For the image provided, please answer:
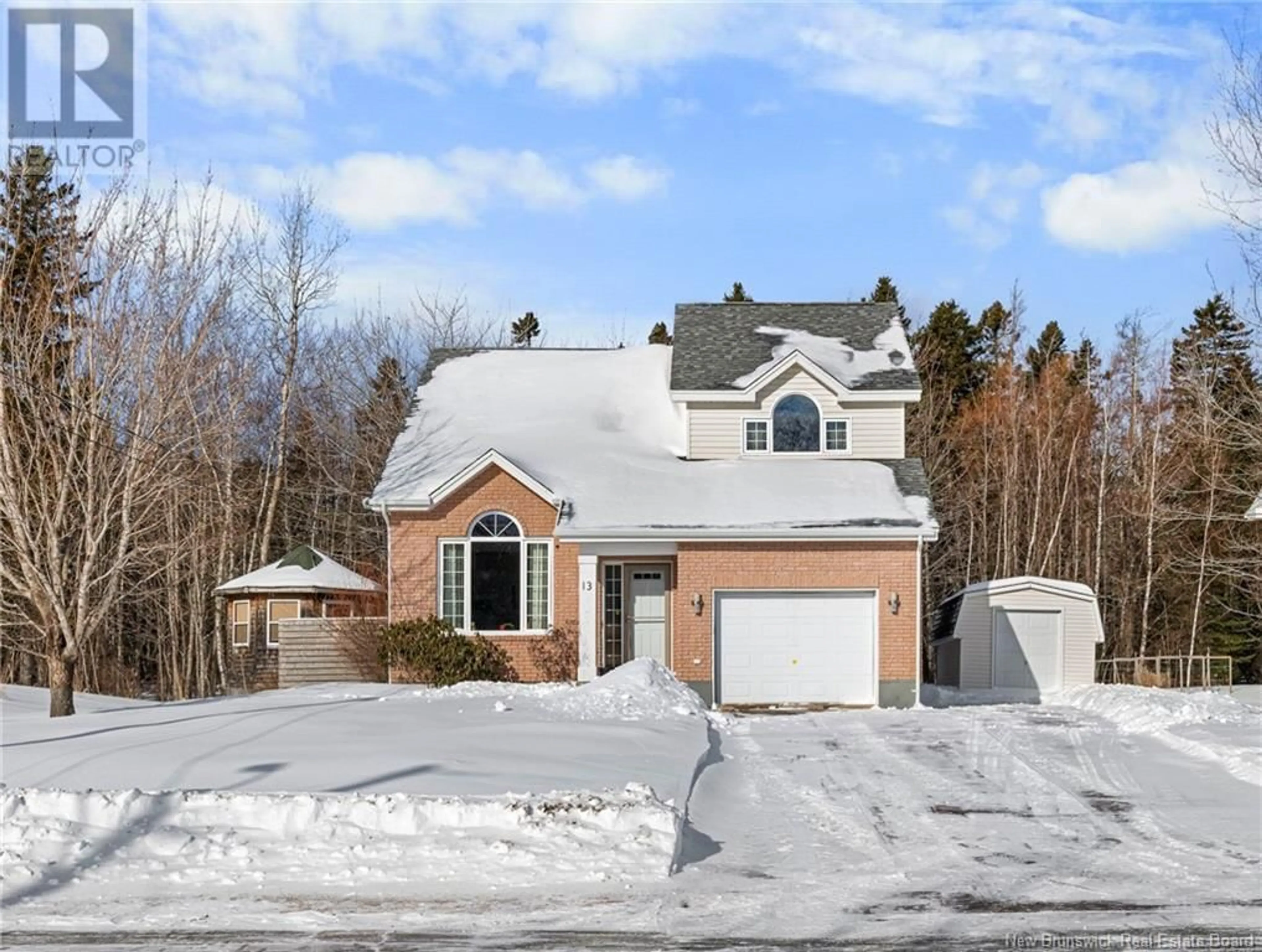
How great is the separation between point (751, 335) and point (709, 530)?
7066 mm

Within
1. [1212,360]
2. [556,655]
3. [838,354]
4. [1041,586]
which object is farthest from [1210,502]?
[556,655]

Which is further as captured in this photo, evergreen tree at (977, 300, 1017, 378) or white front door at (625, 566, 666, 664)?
evergreen tree at (977, 300, 1017, 378)

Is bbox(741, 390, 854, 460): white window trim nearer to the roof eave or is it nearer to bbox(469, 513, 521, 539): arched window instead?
the roof eave

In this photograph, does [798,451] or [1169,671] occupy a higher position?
[798,451]

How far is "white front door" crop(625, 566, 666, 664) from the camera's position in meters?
27.4

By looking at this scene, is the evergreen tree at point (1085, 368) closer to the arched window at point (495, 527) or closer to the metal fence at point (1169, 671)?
the metal fence at point (1169, 671)

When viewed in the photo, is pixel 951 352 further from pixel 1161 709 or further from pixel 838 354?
pixel 1161 709

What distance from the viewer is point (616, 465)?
28.6 m

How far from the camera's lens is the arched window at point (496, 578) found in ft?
88.0

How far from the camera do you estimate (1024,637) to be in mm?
31875

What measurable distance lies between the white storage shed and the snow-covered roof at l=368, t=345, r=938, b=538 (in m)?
4.95

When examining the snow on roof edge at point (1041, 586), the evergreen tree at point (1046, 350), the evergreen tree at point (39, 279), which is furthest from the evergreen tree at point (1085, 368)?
the evergreen tree at point (39, 279)

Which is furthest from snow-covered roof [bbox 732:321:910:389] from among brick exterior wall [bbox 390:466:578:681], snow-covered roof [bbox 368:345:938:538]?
brick exterior wall [bbox 390:466:578:681]

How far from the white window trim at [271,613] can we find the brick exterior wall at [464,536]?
8068 millimetres
